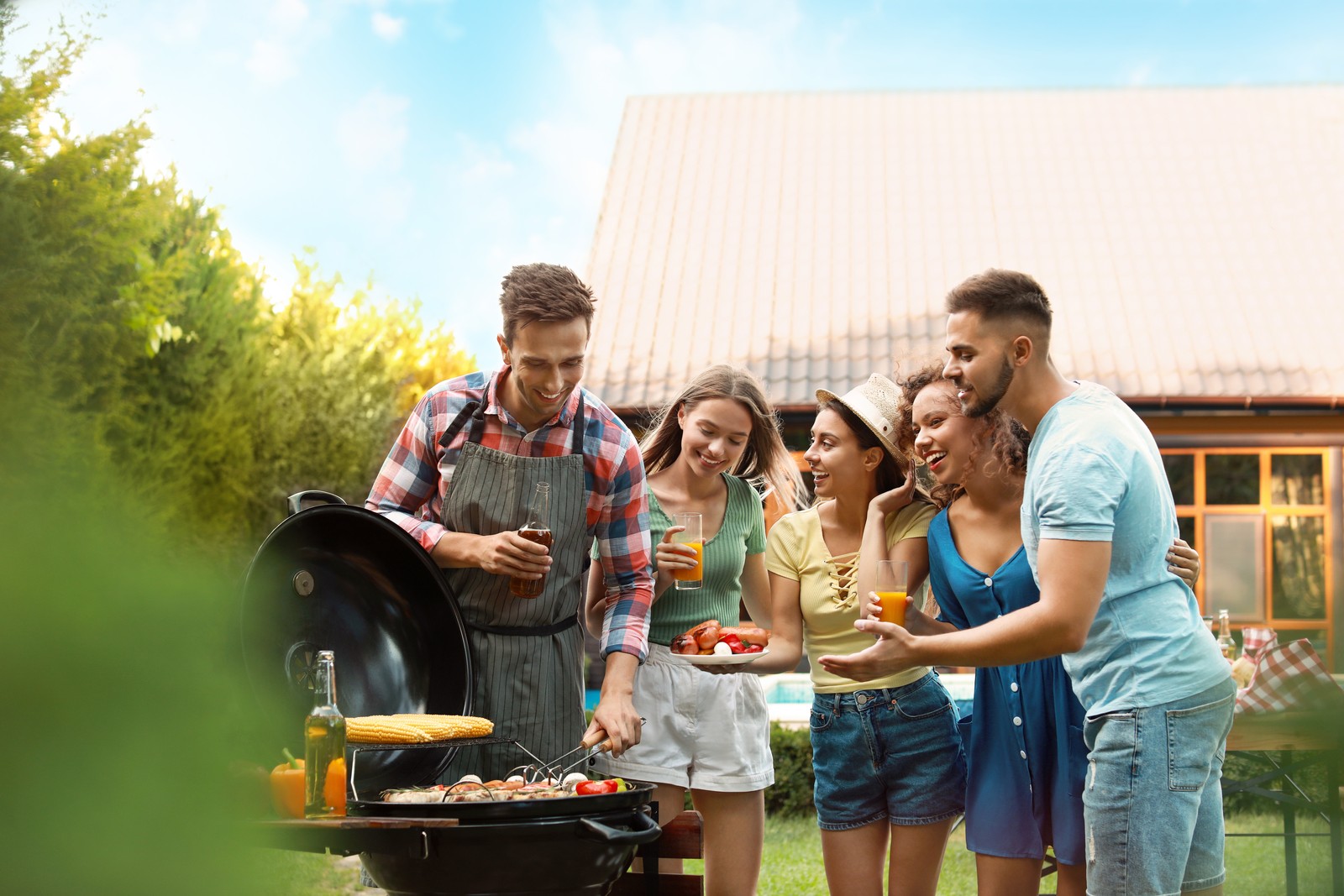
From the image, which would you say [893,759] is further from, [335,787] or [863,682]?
[335,787]

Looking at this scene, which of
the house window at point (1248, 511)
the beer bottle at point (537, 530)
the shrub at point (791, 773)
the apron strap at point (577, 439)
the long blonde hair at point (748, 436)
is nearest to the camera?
the beer bottle at point (537, 530)

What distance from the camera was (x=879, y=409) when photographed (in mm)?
3572

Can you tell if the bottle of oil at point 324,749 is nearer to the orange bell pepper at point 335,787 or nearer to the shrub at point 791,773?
the orange bell pepper at point 335,787

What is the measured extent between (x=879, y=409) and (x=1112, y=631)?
1.25m

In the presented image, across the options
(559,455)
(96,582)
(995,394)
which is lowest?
(96,582)

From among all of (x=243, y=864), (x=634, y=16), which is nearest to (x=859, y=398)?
(x=243, y=864)

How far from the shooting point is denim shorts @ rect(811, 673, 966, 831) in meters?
3.24

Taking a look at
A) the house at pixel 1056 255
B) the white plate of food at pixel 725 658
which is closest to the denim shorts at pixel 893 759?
the white plate of food at pixel 725 658

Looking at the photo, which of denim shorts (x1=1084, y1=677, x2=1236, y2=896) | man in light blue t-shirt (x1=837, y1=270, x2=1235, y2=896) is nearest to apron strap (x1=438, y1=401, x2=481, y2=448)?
man in light blue t-shirt (x1=837, y1=270, x2=1235, y2=896)

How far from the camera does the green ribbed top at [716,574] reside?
12.3 feet

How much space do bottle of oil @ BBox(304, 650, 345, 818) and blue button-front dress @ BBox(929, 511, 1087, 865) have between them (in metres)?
1.63

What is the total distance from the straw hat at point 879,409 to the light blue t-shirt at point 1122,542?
101 cm

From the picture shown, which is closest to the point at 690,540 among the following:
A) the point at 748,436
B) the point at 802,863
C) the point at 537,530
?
the point at 748,436

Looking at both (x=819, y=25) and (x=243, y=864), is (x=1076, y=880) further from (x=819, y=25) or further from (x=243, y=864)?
(x=819, y=25)
